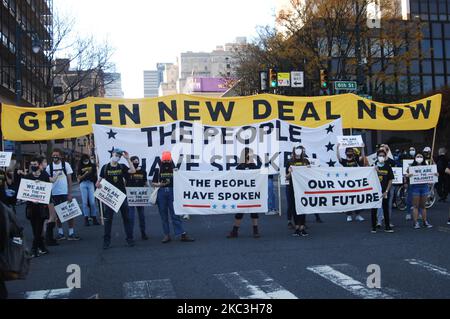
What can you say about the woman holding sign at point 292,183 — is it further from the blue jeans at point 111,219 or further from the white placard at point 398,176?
the white placard at point 398,176

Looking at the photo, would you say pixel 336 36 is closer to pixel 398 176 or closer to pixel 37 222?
pixel 398 176

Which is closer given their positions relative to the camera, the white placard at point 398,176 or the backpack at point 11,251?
the backpack at point 11,251

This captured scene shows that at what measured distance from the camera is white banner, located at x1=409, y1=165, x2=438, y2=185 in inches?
453

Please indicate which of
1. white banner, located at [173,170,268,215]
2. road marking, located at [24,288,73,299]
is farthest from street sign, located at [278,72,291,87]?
road marking, located at [24,288,73,299]

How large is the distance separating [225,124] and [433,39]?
157 ft

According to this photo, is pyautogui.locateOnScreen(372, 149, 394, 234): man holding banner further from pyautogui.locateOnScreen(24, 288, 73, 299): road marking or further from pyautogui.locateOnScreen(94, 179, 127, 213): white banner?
pyautogui.locateOnScreen(24, 288, 73, 299): road marking

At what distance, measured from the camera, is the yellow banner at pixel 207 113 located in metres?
12.2

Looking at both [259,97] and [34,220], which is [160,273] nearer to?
[34,220]

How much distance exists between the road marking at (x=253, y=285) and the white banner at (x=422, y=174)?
18.2 ft

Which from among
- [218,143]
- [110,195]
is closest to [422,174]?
[218,143]

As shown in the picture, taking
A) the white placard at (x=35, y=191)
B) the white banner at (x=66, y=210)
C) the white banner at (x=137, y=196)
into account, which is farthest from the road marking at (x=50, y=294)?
the white banner at (x=137, y=196)

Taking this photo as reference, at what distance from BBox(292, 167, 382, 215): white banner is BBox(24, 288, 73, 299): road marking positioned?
582 centimetres

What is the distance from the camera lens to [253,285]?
6.70m
